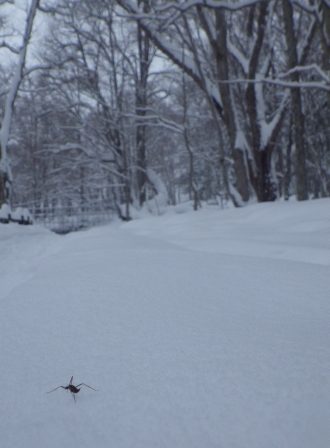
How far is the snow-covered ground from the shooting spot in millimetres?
838

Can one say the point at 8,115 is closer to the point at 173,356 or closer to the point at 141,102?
the point at 141,102

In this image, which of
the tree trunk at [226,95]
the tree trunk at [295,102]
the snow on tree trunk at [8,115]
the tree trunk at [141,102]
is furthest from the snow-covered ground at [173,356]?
the tree trunk at [141,102]

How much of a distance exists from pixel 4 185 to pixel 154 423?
34.1ft

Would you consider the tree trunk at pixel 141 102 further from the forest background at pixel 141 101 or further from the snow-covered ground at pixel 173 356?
the snow-covered ground at pixel 173 356

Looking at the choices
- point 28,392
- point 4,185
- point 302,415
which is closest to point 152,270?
point 28,392

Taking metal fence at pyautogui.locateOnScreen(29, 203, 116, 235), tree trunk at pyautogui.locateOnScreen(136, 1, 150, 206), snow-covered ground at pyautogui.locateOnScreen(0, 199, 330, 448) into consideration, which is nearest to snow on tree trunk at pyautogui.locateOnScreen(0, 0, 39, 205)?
metal fence at pyautogui.locateOnScreen(29, 203, 116, 235)

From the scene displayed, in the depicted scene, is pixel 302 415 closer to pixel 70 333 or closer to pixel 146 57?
pixel 70 333

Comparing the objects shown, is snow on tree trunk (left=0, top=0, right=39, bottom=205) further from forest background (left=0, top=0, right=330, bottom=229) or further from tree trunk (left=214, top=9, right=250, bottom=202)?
tree trunk (left=214, top=9, right=250, bottom=202)

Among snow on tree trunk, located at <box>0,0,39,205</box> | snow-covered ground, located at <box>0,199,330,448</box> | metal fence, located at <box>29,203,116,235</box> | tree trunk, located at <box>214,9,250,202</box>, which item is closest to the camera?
snow-covered ground, located at <box>0,199,330,448</box>

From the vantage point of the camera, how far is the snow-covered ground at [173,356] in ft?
2.75

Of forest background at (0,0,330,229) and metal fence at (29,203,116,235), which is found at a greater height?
forest background at (0,0,330,229)

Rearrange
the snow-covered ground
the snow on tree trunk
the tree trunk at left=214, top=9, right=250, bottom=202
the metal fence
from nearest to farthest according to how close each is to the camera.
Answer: the snow-covered ground
the tree trunk at left=214, top=9, right=250, bottom=202
the snow on tree trunk
the metal fence

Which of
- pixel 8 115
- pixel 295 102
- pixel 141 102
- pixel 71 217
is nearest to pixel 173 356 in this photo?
pixel 295 102

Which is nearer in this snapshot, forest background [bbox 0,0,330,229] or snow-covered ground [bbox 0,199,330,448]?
snow-covered ground [bbox 0,199,330,448]
